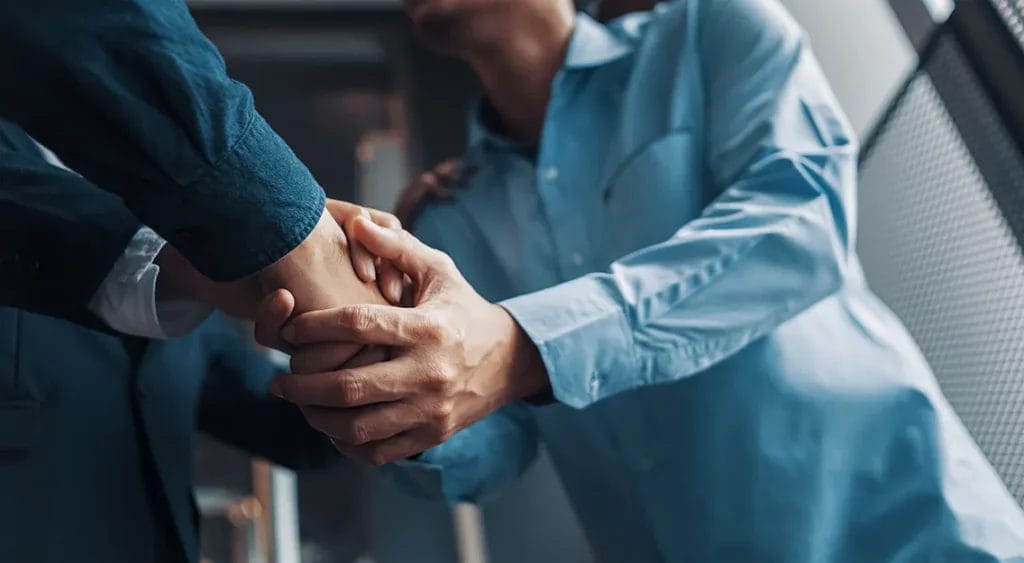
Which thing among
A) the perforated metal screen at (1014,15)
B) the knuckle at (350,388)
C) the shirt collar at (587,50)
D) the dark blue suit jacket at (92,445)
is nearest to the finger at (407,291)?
the knuckle at (350,388)

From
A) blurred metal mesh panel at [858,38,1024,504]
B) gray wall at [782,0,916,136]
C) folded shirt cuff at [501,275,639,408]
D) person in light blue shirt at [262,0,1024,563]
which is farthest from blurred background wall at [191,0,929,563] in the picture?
folded shirt cuff at [501,275,639,408]

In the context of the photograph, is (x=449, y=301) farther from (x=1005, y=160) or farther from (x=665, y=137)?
(x=1005, y=160)

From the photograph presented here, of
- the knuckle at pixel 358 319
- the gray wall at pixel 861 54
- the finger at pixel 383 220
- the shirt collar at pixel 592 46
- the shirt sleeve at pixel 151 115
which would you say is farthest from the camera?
the gray wall at pixel 861 54

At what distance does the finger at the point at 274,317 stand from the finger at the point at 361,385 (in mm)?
37

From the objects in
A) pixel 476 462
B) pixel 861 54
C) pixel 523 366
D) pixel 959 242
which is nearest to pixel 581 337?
pixel 523 366

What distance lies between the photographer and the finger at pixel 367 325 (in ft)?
1.82

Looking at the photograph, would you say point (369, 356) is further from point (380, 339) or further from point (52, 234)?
point (52, 234)

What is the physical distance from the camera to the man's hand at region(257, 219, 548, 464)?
56 cm

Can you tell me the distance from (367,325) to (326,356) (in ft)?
0.11

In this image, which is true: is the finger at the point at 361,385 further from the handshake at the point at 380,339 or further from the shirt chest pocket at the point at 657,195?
the shirt chest pocket at the point at 657,195

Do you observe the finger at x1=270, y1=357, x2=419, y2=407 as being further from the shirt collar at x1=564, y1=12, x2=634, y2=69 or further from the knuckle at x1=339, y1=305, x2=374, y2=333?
the shirt collar at x1=564, y1=12, x2=634, y2=69

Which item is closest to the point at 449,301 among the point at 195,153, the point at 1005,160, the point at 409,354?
the point at 409,354

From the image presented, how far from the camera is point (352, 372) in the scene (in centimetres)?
55

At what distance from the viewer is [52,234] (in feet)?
2.06
